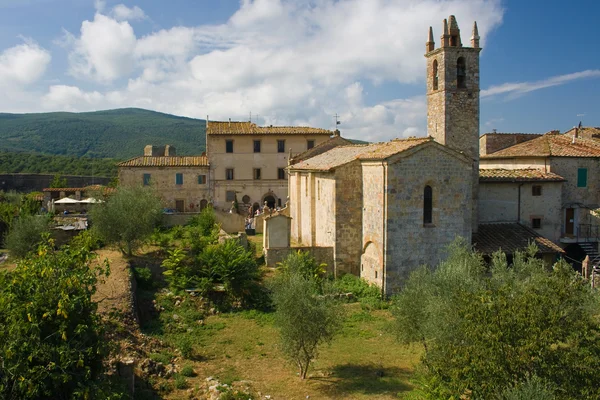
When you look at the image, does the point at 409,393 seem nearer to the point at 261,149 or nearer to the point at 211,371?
the point at 211,371

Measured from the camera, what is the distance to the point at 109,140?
412ft

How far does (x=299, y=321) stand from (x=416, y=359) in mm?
4583

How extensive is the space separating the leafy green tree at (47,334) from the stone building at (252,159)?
108 ft

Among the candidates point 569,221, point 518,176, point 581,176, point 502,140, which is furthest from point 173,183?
point 581,176

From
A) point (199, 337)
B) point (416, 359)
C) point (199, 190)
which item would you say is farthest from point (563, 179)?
point (199, 190)

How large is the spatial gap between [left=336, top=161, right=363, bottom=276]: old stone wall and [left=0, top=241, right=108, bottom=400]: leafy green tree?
1411cm

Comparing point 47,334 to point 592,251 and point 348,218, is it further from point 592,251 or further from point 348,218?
point 592,251

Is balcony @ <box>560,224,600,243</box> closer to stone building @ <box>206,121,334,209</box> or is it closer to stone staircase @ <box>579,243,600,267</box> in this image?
stone staircase @ <box>579,243,600,267</box>

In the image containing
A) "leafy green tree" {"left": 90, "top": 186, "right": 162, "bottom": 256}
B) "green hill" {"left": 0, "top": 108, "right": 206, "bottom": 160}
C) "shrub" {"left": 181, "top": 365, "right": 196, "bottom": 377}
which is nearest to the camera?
"shrub" {"left": 181, "top": 365, "right": 196, "bottom": 377}

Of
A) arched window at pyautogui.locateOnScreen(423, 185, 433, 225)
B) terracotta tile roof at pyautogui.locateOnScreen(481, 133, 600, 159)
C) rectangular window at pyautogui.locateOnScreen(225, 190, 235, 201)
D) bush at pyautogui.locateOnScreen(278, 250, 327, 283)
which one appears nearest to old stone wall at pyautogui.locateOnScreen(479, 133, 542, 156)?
terracotta tile roof at pyautogui.locateOnScreen(481, 133, 600, 159)

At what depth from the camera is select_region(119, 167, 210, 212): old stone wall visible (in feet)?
134

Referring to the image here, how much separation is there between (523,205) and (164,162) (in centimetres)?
2717

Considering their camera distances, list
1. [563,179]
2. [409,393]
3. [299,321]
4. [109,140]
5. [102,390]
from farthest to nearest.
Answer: [109,140] < [563,179] < [299,321] < [409,393] < [102,390]

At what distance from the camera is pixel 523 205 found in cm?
2648
